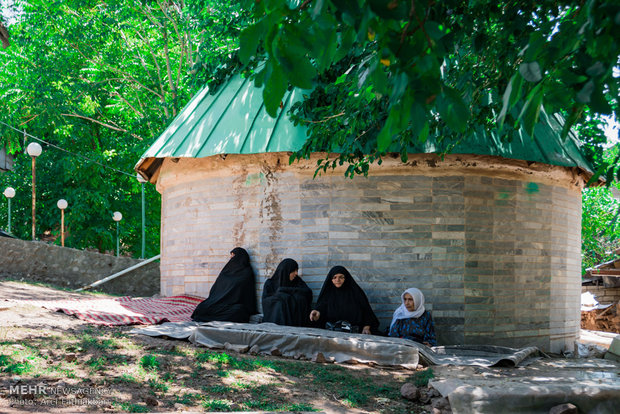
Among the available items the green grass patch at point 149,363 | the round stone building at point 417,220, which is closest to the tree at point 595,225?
the round stone building at point 417,220

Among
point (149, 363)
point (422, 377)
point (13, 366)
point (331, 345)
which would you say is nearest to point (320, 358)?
point (331, 345)

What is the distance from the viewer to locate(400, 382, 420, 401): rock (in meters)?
4.69

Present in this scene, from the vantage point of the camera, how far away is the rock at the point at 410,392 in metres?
4.69

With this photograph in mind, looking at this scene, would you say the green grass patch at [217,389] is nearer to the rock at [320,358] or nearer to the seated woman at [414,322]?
the rock at [320,358]

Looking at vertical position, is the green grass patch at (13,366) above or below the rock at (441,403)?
above

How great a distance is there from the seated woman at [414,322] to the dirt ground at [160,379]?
106 centimetres

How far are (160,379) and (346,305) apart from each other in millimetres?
2880

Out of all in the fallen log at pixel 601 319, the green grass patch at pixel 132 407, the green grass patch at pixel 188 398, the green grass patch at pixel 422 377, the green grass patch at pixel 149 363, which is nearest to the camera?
the green grass patch at pixel 132 407

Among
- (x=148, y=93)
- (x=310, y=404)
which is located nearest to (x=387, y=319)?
(x=310, y=404)

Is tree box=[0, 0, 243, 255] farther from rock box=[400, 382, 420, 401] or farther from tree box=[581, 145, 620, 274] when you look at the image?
tree box=[581, 145, 620, 274]

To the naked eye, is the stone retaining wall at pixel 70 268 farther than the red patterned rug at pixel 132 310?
Yes

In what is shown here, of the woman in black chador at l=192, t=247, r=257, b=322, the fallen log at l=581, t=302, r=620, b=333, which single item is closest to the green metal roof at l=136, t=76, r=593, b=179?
the woman in black chador at l=192, t=247, r=257, b=322

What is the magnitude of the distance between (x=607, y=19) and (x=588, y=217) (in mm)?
24635

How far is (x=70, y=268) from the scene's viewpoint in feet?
42.7
